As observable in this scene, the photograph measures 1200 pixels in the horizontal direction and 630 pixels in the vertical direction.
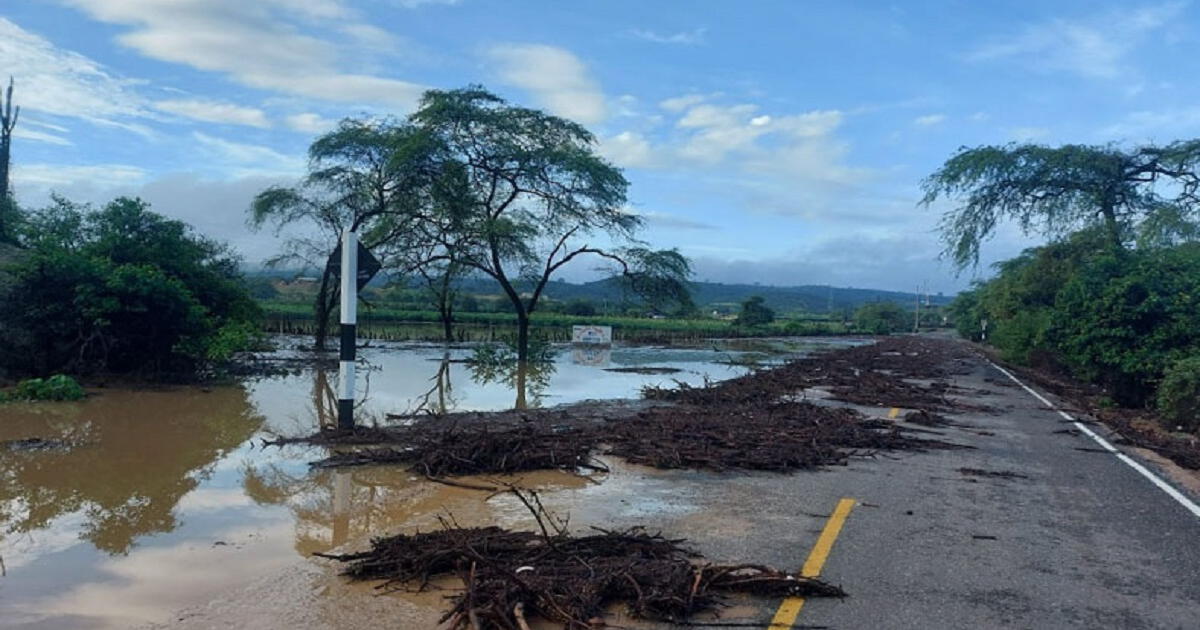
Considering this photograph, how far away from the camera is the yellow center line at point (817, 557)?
195 inches

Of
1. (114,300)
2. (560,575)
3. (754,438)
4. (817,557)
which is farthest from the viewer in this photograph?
(114,300)

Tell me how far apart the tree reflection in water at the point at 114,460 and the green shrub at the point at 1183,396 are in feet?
51.6

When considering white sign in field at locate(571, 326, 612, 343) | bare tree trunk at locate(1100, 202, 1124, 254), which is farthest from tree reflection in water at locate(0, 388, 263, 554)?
white sign in field at locate(571, 326, 612, 343)

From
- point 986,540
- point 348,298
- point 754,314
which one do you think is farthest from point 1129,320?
point 754,314

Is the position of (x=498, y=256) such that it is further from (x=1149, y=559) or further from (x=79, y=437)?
(x=1149, y=559)

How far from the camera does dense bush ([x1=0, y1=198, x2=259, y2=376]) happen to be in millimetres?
16641

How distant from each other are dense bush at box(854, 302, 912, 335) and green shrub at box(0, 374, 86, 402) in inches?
4136

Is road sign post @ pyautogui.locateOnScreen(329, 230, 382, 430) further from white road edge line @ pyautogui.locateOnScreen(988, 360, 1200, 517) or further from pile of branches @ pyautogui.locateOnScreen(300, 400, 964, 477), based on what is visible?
white road edge line @ pyautogui.locateOnScreen(988, 360, 1200, 517)

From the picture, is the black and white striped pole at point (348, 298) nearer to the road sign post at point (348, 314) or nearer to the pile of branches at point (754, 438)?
the road sign post at point (348, 314)

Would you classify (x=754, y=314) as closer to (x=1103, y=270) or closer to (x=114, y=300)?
(x=1103, y=270)

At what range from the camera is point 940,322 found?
164625 millimetres

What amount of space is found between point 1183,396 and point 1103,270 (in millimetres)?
7163

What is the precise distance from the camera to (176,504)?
25.6ft

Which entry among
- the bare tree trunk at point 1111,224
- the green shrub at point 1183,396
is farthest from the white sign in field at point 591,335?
the green shrub at point 1183,396
